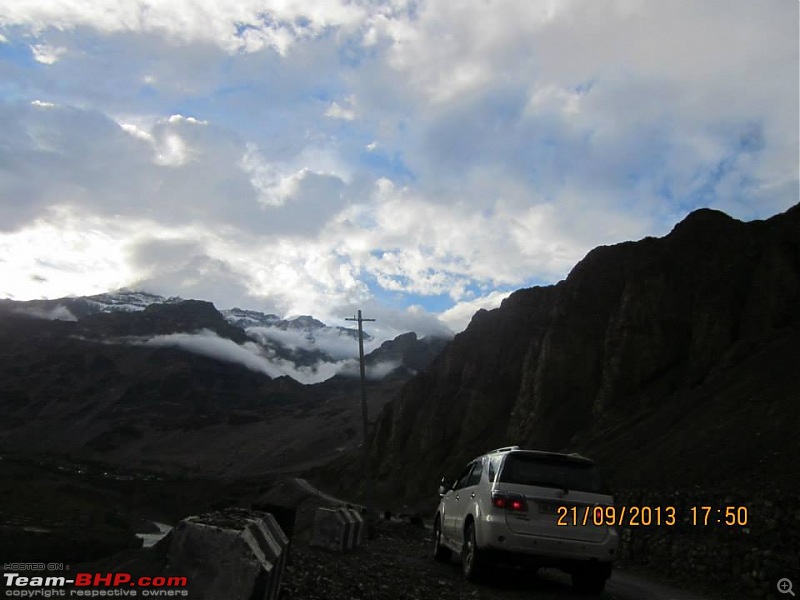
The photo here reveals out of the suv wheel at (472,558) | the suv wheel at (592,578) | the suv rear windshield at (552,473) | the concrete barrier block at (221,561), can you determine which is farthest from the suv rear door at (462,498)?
the concrete barrier block at (221,561)

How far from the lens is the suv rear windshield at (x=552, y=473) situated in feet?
33.7

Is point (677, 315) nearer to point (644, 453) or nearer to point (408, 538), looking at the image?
point (644, 453)

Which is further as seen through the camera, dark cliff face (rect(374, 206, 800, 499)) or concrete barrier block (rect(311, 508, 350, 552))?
dark cliff face (rect(374, 206, 800, 499))

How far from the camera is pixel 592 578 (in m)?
10.6

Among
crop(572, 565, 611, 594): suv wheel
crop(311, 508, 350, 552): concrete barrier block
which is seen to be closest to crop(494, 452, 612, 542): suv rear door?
crop(572, 565, 611, 594): suv wheel

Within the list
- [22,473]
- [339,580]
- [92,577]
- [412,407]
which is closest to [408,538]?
[339,580]

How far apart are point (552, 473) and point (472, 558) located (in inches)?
74.0

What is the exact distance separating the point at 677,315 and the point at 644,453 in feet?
56.7

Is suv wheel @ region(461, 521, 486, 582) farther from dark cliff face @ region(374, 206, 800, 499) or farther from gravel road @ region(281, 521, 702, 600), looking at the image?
dark cliff face @ region(374, 206, 800, 499)

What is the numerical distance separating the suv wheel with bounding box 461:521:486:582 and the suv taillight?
88 centimetres

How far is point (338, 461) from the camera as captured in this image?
100m

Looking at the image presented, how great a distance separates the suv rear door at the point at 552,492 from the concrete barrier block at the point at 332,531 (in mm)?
5697

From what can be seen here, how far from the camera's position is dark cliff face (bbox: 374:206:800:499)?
24.1m

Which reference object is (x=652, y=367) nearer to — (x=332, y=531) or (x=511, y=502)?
(x=332, y=531)
